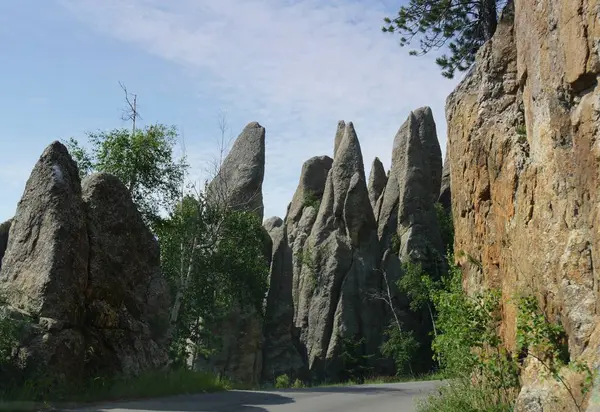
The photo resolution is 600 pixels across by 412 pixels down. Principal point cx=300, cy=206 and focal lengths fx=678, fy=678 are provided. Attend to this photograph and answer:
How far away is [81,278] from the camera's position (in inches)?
624

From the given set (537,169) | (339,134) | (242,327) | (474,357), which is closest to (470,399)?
(474,357)

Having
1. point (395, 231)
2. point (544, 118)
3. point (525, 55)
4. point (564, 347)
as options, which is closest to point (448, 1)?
point (525, 55)

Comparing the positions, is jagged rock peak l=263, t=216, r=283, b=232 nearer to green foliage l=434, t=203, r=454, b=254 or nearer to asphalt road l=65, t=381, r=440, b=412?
green foliage l=434, t=203, r=454, b=254

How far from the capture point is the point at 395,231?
49.1 meters

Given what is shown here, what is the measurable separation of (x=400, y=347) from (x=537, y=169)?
3118 centimetres

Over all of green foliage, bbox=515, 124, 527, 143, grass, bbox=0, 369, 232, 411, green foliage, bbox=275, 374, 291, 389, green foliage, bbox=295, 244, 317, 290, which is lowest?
grass, bbox=0, 369, 232, 411

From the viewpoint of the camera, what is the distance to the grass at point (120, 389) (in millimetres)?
12758

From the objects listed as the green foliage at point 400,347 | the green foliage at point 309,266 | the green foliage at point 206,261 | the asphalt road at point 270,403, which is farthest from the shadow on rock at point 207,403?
the green foliage at point 309,266

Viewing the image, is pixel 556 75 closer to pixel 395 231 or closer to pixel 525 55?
pixel 525 55

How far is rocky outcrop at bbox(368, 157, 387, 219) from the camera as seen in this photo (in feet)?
178

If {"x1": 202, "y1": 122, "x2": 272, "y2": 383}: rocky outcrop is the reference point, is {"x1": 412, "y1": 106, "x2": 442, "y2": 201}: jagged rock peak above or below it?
above

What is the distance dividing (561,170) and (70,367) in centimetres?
1071

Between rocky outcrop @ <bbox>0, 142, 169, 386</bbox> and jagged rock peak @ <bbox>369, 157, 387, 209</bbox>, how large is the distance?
36568 mm

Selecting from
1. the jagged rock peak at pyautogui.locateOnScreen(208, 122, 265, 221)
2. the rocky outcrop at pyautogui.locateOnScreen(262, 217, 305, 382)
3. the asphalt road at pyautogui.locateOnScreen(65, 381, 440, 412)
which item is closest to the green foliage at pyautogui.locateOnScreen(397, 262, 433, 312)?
the rocky outcrop at pyautogui.locateOnScreen(262, 217, 305, 382)
